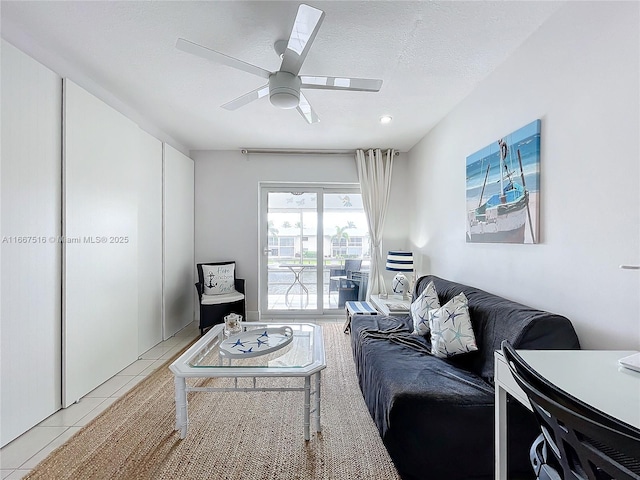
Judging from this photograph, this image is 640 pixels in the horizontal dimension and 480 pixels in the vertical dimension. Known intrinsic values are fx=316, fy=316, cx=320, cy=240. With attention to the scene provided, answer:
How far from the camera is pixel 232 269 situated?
4289mm

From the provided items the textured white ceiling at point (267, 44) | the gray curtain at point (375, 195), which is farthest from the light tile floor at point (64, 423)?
the gray curtain at point (375, 195)

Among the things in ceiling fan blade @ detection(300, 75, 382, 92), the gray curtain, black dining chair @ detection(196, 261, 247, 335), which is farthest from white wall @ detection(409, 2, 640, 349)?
A: black dining chair @ detection(196, 261, 247, 335)

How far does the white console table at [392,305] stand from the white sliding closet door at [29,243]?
109 inches

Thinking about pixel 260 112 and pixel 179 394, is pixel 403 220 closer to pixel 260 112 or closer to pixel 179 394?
pixel 260 112

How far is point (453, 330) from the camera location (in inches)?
78.2

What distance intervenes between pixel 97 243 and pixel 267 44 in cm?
198

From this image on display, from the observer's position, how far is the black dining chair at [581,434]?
1.74ft

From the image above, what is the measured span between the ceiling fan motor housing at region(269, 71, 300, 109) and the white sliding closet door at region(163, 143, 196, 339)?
2260mm

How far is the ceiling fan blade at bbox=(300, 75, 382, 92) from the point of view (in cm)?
194

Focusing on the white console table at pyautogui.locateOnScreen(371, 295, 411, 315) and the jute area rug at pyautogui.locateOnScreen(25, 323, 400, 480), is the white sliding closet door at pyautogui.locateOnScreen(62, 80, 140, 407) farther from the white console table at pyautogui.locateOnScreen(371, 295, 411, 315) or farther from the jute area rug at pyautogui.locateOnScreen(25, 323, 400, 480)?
the white console table at pyautogui.locateOnScreen(371, 295, 411, 315)

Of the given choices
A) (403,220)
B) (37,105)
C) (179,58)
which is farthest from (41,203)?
(403,220)

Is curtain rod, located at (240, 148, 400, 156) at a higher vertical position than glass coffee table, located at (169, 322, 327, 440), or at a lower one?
higher

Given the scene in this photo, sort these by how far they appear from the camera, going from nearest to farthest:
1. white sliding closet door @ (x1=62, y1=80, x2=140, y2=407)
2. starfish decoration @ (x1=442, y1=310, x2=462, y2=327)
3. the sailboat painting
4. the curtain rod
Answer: the sailboat painting
starfish decoration @ (x1=442, y1=310, x2=462, y2=327)
white sliding closet door @ (x1=62, y1=80, x2=140, y2=407)
the curtain rod

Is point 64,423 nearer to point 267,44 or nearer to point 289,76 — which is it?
point 289,76
